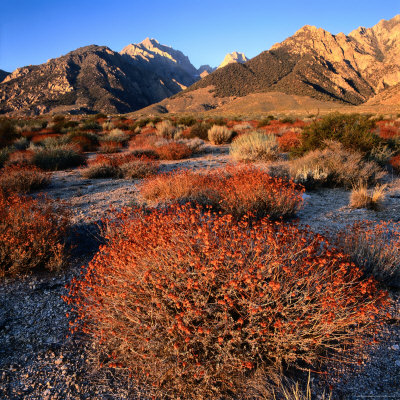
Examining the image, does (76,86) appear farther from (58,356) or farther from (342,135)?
(58,356)

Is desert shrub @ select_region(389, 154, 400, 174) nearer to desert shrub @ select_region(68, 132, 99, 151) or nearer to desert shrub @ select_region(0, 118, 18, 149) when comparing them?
desert shrub @ select_region(68, 132, 99, 151)

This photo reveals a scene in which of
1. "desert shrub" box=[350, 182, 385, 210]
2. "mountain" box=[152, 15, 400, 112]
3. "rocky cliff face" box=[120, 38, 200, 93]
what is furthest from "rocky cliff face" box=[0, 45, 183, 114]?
"desert shrub" box=[350, 182, 385, 210]

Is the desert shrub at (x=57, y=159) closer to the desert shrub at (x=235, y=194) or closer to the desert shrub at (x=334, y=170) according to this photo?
the desert shrub at (x=235, y=194)

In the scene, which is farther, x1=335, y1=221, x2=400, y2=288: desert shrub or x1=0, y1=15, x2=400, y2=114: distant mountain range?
x1=0, y1=15, x2=400, y2=114: distant mountain range

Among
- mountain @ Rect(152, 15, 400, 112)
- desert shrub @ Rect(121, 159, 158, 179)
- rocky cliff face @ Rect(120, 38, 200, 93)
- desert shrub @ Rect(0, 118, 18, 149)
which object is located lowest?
desert shrub @ Rect(121, 159, 158, 179)

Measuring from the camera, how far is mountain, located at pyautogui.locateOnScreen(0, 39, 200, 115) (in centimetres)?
7338

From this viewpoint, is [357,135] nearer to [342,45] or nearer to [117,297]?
[117,297]

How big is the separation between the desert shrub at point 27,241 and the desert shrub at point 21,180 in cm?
299

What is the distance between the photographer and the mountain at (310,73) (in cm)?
7338

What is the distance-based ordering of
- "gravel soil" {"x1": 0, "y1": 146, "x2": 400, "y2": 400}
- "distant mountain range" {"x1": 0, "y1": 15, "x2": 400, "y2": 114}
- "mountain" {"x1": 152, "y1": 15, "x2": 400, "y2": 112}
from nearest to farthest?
"gravel soil" {"x1": 0, "y1": 146, "x2": 400, "y2": 400}
"distant mountain range" {"x1": 0, "y1": 15, "x2": 400, "y2": 114}
"mountain" {"x1": 152, "y1": 15, "x2": 400, "y2": 112}

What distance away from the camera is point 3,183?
20.4ft

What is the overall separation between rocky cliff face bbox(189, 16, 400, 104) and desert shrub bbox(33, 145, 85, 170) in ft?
228

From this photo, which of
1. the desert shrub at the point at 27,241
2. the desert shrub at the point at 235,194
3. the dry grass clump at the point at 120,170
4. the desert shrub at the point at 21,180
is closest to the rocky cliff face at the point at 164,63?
the dry grass clump at the point at 120,170

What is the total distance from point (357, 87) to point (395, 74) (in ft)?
36.9
